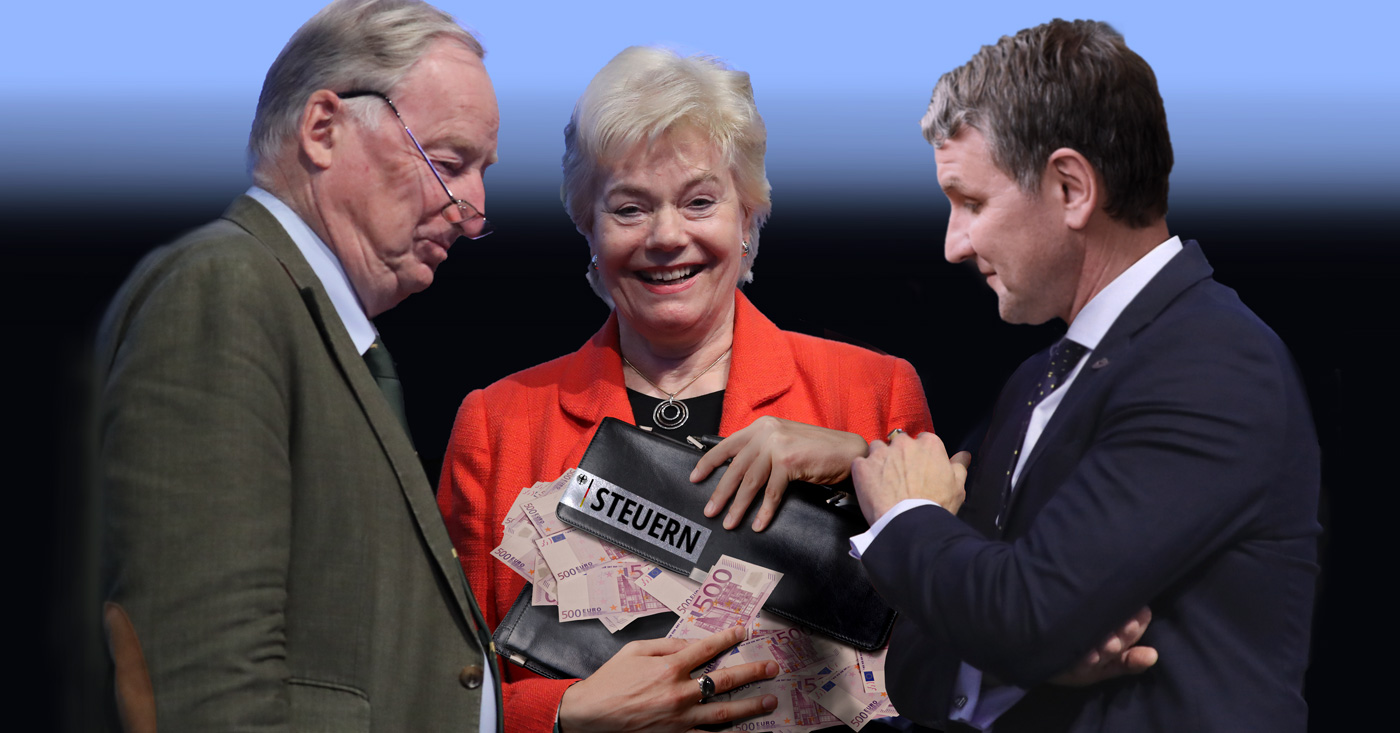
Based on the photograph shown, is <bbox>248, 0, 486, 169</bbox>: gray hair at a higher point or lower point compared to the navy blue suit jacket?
higher

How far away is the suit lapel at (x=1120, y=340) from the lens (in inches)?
76.8

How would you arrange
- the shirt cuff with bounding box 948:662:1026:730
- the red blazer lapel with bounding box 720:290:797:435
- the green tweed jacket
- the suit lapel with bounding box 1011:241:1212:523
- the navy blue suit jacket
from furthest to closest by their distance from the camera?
1. the red blazer lapel with bounding box 720:290:797:435
2. the shirt cuff with bounding box 948:662:1026:730
3. the suit lapel with bounding box 1011:241:1212:523
4. the navy blue suit jacket
5. the green tweed jacket

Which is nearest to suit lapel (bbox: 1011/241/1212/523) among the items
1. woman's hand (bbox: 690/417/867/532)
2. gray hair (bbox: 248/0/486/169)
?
woman's hand (bbox: 690/417/867/532)

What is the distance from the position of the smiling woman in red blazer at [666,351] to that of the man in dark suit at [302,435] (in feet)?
1.75

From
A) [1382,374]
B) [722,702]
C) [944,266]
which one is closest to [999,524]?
[722,702]

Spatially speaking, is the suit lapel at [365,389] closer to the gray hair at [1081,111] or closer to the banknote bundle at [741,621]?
the banknote bundle at [741,621]

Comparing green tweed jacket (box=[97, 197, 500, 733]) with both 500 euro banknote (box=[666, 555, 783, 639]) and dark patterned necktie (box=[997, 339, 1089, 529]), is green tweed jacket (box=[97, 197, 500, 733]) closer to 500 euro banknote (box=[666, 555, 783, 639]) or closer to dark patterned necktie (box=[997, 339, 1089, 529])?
500 euro banknote (box=[666, 555, 783, 639])

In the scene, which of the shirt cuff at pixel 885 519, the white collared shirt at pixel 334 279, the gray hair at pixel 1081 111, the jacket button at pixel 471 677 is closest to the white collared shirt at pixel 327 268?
the white collared shirt at pixel 334 279

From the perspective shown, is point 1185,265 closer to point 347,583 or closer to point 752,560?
point 752,560

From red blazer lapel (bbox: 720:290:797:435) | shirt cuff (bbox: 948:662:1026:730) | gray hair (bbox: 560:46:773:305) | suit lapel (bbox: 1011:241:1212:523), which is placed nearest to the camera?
suit lapel (bbox: 1011:241:1212:523)

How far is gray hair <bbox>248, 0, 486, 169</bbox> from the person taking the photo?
211cm

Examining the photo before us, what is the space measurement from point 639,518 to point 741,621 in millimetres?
294

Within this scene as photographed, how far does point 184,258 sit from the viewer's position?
177 centimetres

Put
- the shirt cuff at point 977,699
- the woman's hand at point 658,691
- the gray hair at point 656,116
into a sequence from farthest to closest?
the gray hair at point 656,116
the woman's hand at point 658,691
the shirt cuff at point 977,699
